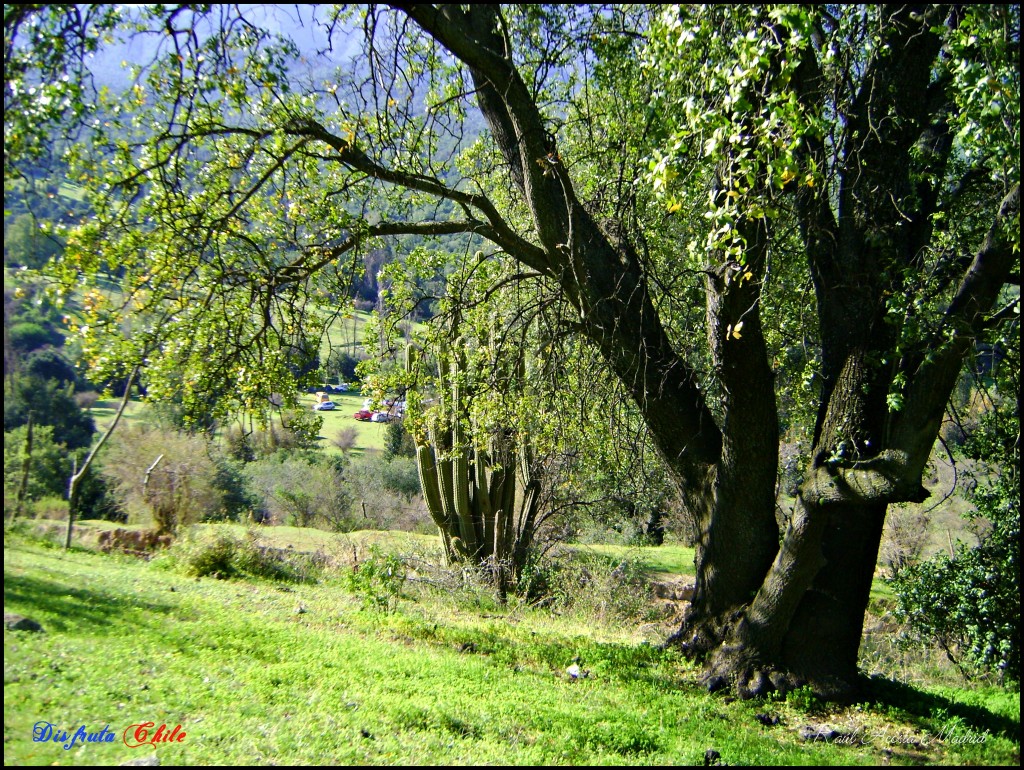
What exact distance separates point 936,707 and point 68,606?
6.35 meters

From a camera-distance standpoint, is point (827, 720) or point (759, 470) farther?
point (759, 470)

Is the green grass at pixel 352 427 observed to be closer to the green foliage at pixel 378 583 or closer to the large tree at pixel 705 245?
the green foliage at pixel 378 583

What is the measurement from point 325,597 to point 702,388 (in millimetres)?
5631

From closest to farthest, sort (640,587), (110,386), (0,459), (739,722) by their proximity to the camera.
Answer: (0,459) → (739,722) → (110,386) → (640,587)

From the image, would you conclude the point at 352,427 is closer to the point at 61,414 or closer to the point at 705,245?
the point at 61,414

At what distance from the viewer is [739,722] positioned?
Result: 5.00 m

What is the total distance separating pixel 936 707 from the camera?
5422mm

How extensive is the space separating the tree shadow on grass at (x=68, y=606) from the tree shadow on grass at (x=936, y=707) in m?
5.73

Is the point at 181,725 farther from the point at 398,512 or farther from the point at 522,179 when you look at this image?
the point at 398,512

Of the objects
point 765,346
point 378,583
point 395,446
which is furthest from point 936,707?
point 395,446

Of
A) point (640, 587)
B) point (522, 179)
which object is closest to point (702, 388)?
point (522, 179)

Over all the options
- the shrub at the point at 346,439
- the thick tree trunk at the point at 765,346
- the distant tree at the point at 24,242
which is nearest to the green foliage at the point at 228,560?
the distant tree at the point at 24,242

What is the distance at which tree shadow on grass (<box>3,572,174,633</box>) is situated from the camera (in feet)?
14.9

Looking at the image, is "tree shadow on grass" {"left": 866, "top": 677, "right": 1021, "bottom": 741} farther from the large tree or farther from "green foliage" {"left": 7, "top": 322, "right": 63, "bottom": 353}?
"green foliage" {"left": 7, "top": 322, "right": 63, "bottom": 353}
